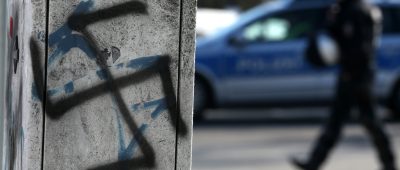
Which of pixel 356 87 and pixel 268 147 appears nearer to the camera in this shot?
pixel 356 87

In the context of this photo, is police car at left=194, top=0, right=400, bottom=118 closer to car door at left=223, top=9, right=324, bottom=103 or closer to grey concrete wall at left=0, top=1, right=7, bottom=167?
car door at left=223, top=9, right=324, bottom=103

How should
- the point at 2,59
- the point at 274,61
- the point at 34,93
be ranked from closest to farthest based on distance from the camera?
the point at 34,93 → the point at 2,59 → the point at 274,61

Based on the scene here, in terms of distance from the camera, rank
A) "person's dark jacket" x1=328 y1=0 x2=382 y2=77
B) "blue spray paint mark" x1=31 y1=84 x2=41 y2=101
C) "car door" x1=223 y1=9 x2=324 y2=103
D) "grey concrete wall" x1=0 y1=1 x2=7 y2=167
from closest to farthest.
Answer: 1. "blue spray paint mark" x1=31 y1=84 x2=41 y2=101
2. "grey concrete wall" x1=0 y1=1 x2=7 y2=167
3. "person's dark jacket" x1=328 y1=0 x2=382 y2=77
4. "car door" x1=223 y1=9 x2=324 y2=103

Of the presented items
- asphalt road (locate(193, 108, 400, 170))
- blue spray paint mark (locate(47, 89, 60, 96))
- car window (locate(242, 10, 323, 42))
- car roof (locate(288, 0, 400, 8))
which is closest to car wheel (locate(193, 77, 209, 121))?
asphalt road (locate(193, 108, 400, 170))

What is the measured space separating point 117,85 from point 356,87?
535cm

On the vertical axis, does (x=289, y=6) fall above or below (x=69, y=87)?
above

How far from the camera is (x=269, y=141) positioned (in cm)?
1161

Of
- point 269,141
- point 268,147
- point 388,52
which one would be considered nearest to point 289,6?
point 388,52

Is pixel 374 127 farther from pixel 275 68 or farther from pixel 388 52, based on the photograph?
pixel 388 52

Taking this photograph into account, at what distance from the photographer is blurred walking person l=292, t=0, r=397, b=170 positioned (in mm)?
7977

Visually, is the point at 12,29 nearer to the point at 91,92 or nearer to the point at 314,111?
the point at 91,92

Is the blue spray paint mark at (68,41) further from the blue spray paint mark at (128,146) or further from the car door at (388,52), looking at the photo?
the car door at (388,52)

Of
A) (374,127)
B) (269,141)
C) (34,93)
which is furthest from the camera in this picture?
(269,141)

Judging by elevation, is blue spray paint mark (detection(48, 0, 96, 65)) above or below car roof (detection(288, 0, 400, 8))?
below
